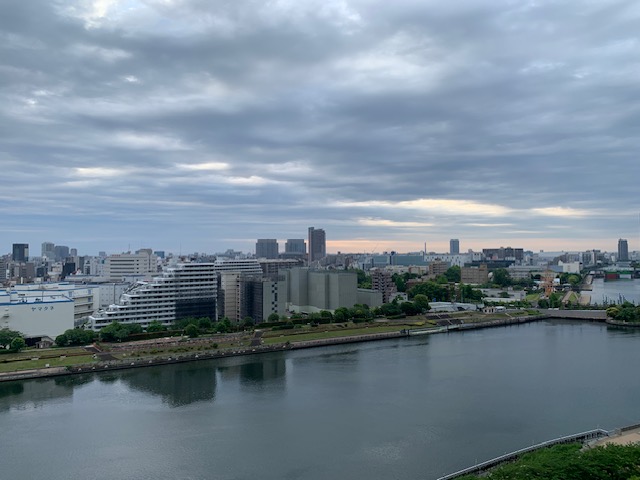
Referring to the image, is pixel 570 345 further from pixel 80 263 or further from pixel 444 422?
pixel 80 263

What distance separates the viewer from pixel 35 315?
1477 cm

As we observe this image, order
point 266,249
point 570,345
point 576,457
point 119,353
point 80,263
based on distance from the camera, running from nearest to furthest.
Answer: point 576,457 < point 119,353 < point 570,345 < point 80,263 < point 266,249

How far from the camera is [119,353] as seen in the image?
1284 cm

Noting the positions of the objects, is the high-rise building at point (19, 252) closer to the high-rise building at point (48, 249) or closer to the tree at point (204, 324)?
the high-rise building at point (48, 249)

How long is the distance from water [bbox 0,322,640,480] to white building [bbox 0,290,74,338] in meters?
4.26

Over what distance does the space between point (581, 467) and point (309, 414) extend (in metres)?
4.49

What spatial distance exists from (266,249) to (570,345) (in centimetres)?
4743

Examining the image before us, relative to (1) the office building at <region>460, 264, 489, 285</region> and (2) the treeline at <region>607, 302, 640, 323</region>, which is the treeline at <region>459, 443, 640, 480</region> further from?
(1) the office building at <region>460, 264, 489, 285</region>

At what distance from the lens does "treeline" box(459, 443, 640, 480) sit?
16.0 feet

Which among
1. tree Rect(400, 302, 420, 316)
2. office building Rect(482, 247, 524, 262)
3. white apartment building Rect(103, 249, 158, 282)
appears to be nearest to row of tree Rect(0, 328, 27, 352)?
tree Rect(400, 302, 420, 316)

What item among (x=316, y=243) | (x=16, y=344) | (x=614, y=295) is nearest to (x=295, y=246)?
(x=316, y=243)

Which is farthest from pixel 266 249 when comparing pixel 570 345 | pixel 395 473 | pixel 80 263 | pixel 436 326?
pixel 395 473

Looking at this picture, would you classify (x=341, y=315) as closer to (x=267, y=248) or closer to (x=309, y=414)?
(x=309, y=414)

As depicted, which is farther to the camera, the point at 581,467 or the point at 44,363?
the point at 44,363
